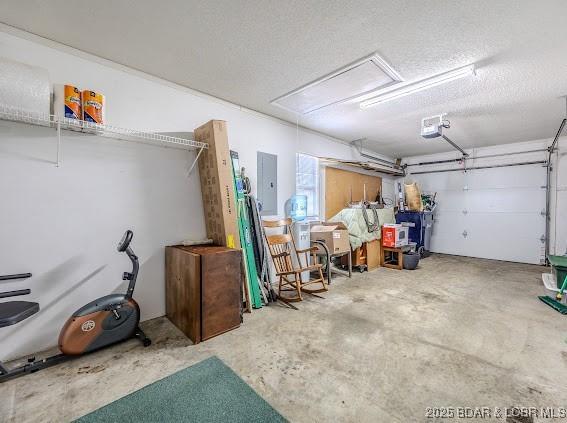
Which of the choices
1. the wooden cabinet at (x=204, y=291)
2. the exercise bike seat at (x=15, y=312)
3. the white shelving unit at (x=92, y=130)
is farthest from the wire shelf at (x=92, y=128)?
the exercise bike seat at (x=15, y=312)

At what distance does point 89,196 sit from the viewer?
231 centimetres

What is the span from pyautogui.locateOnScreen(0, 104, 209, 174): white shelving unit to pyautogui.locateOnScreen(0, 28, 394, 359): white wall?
0.20 feet

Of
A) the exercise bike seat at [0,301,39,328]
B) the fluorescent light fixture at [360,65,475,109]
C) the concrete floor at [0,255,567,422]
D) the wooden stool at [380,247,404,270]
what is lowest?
the concrete floor at [0,255,567,422]

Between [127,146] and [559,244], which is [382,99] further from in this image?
[559,244]

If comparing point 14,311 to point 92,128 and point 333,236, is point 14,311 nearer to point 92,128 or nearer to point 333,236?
point 92,128

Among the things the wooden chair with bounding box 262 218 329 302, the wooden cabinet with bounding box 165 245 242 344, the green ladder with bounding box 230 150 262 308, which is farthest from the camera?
the wooden chair with bounding box 262 218 329 302

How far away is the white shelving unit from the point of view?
73.7 inches

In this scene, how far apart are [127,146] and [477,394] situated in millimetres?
3558

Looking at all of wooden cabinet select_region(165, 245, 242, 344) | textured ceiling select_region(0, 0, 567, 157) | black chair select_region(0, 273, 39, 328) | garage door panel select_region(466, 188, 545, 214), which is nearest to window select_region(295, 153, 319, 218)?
textured ceiling select_region(0, 0, 567, 157)

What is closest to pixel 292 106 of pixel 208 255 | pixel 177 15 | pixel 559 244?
pixel 177 15

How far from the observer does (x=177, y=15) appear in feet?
6.06

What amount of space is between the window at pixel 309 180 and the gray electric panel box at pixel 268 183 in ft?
1.92

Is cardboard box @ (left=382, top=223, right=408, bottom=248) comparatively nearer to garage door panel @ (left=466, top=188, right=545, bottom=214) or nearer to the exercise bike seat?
garage door panel @ (left=466, top=188, right=545, bottom=214)

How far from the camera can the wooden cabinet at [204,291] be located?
222 cm
